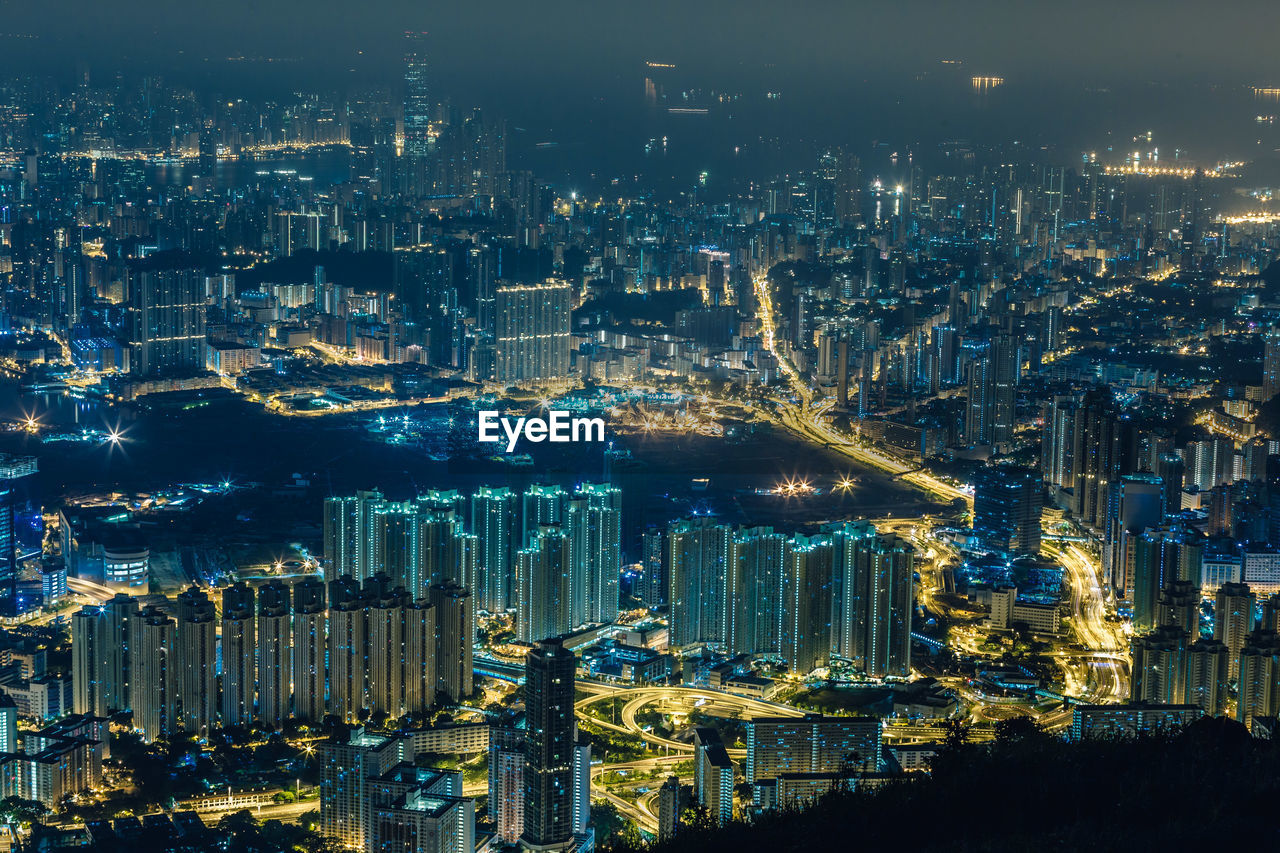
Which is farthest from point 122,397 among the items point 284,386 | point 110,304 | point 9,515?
point 9,515

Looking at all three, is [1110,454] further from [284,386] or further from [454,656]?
[284,386]

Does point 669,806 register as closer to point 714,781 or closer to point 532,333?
point 714,781

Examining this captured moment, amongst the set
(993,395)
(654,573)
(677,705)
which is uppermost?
(993,395)

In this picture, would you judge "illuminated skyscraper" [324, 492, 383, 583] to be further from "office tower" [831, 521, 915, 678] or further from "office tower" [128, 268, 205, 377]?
"office tower" [128, 268, 205, 377]

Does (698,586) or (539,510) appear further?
(539,510)

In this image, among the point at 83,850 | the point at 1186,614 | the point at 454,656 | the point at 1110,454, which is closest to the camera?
the point at 83,850

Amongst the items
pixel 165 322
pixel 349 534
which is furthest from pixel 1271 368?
pixel 165 322
